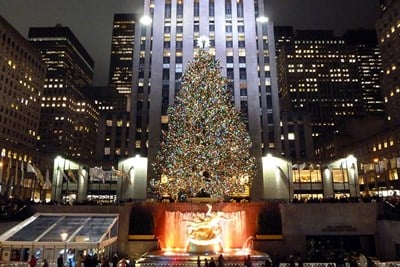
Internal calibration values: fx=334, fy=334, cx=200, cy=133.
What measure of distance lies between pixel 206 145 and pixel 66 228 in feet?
53.5

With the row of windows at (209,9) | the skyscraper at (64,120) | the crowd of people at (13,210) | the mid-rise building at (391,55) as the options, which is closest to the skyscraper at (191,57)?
the row of windows at (209,9)

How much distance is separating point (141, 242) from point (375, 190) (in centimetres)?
6967

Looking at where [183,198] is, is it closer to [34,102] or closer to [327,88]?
[34,102]

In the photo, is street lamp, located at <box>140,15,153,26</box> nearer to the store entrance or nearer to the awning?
the awning

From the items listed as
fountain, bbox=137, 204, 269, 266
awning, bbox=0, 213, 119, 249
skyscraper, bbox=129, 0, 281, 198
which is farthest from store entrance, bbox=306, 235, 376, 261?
skyscraper, bbox=129, 0, 281, 198

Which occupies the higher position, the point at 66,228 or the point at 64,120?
the point at 64,120

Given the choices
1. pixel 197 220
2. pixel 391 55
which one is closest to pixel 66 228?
pixel 197 220

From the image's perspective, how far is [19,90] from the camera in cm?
10775

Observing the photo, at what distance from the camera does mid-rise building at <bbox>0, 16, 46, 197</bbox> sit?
97.2 m

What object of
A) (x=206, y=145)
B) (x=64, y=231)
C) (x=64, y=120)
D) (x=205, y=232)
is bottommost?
(x=205, y=232)

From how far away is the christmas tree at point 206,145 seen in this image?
3578 centimetres

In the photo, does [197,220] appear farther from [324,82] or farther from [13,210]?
[324,82]

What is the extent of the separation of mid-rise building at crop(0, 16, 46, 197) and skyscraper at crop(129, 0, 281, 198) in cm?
3806

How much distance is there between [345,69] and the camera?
190m
